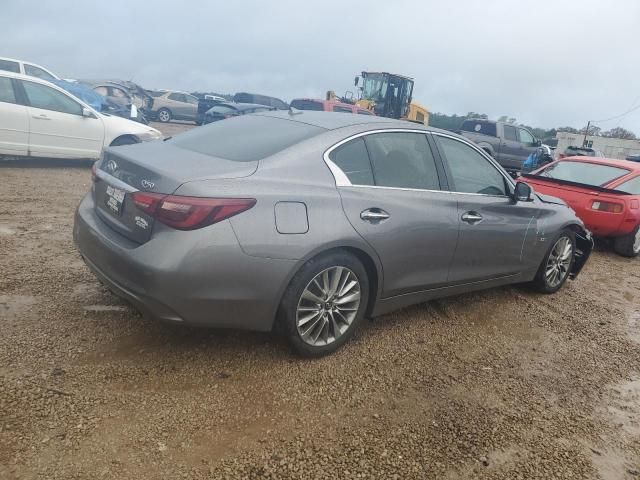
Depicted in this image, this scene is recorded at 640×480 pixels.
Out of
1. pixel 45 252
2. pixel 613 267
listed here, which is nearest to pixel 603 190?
pixel 613 267

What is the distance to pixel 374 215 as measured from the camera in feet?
10.4

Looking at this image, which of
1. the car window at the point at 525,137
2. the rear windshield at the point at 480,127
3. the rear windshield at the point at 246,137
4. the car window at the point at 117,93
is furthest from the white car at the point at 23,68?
the car window at the point at 525,137

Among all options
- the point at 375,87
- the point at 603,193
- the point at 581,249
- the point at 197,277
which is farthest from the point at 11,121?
the point at 375,87

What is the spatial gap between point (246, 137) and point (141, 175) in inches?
32.6

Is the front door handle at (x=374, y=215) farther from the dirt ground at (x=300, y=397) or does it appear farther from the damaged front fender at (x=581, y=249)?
the damaged front fender at (x=581, y=249)

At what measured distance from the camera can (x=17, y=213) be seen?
5668mm

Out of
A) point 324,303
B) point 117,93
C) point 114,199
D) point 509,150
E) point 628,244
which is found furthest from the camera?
point 117,93

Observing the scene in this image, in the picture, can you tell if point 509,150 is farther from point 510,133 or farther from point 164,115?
point 164,115

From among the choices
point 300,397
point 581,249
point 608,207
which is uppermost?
point 608,207

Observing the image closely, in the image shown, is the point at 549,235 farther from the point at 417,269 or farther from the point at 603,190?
the point at 603,190

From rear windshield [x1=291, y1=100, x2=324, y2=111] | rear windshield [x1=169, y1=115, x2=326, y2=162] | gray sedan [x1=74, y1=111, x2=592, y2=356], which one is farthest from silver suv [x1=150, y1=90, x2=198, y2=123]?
gray sedan [x1=74, y1=111, x2=592, y2=356]

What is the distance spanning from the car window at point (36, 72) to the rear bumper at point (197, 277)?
1324 cm

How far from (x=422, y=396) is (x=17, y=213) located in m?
5.05

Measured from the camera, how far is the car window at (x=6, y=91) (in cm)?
796
